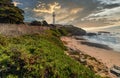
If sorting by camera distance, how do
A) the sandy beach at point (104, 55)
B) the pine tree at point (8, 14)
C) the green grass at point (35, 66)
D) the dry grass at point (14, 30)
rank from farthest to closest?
the pine tree at point (8, 14) → the sandy beach at point (104, 55) → the dry grass at point (14, 30) → the green grass at point (35, 66)

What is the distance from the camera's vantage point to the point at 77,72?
13633 mm

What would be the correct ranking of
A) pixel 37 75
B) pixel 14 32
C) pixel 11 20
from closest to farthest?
pixel 37 75, pixel 14 32, pixel 11 20

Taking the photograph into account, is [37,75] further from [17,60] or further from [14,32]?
[14,32]

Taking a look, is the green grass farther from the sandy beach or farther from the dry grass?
the dry grass

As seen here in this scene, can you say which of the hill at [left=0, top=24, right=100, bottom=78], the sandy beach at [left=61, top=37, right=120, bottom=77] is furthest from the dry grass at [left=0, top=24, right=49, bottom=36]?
the hill at [left=0, top=24, right=100, bottom=78]

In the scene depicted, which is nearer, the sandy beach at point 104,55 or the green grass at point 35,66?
the green grass at point 35,66

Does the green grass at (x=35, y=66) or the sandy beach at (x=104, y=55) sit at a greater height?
the green grass at (x=35, y=66)

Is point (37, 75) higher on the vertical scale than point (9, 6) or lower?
lower

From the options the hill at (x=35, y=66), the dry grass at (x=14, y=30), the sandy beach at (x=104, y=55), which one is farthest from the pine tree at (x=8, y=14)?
the hill at (x=35, y=66)

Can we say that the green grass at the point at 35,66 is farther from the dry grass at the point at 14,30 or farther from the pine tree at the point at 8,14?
the pine tree at the point at 8,14

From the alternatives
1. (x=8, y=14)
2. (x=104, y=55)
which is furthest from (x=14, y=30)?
(x=8, y=14)

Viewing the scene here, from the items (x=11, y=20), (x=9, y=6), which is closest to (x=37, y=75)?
(x=11, y=20)

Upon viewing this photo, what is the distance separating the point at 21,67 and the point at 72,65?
2476mm

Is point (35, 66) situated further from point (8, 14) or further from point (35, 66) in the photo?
point (8, 14)
